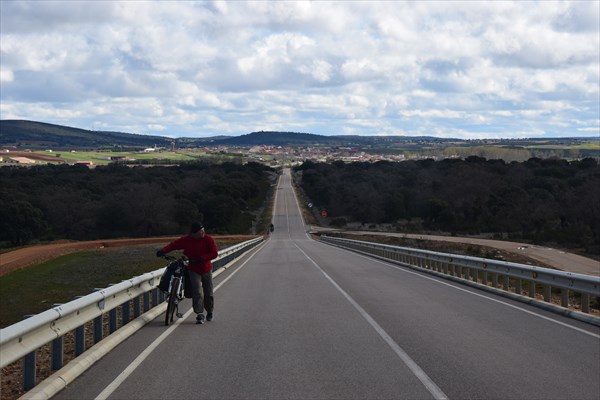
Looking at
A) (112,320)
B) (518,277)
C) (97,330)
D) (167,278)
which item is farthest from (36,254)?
(97,330)

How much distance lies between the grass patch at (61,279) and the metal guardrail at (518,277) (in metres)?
10.3

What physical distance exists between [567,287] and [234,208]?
88.4 m

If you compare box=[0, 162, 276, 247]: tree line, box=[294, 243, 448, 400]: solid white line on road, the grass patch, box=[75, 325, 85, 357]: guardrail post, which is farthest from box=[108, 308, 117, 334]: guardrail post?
box=[0, 162, 276, 247]: tree line

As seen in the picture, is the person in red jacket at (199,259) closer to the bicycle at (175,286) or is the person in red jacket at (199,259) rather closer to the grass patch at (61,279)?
the bicycle at (175,286)

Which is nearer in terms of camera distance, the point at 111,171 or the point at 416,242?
the point at 416,242

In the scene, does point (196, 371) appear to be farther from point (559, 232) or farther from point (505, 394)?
point (559, 232)

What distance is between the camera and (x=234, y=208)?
4035 inches

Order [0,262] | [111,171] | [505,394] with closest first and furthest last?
[505,394] < [0,262] < [111,171]

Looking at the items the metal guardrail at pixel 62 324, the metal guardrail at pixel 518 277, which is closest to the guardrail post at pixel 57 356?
the metal guardrail at pixel 62 324

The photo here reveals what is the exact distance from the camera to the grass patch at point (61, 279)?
73.1 feet

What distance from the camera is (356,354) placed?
10133 millimetres

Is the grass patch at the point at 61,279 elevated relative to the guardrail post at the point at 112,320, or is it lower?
lower

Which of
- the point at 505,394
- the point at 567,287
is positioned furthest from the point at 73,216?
the point at 505,394

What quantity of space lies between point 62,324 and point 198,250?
4.46 m
